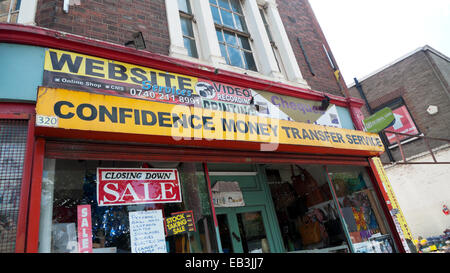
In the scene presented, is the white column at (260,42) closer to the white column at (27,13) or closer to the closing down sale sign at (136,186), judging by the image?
the closing down sale sign at (136,186)

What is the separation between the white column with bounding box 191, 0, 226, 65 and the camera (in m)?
5.29

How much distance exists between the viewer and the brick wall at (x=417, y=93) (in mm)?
12217

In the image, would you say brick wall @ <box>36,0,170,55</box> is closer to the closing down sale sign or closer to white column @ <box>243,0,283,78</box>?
the closing down sale sign

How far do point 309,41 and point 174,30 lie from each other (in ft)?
14.0

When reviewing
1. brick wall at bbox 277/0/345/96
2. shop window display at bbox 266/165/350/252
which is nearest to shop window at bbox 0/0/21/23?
shop window display at bbox 266/165/350/252

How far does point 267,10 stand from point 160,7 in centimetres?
332

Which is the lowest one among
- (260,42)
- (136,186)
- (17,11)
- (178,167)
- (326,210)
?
(326,210)

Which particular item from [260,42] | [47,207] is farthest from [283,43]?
[47,207]

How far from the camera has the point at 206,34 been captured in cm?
545

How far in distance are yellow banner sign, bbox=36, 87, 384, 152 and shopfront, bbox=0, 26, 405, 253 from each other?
0.01 meters

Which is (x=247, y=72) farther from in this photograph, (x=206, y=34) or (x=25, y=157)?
(x=25, y=157)

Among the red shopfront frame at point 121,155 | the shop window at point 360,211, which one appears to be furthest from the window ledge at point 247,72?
the shop window at point 360,211

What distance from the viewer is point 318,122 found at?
6.07 meters

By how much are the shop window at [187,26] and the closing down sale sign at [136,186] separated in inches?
104
